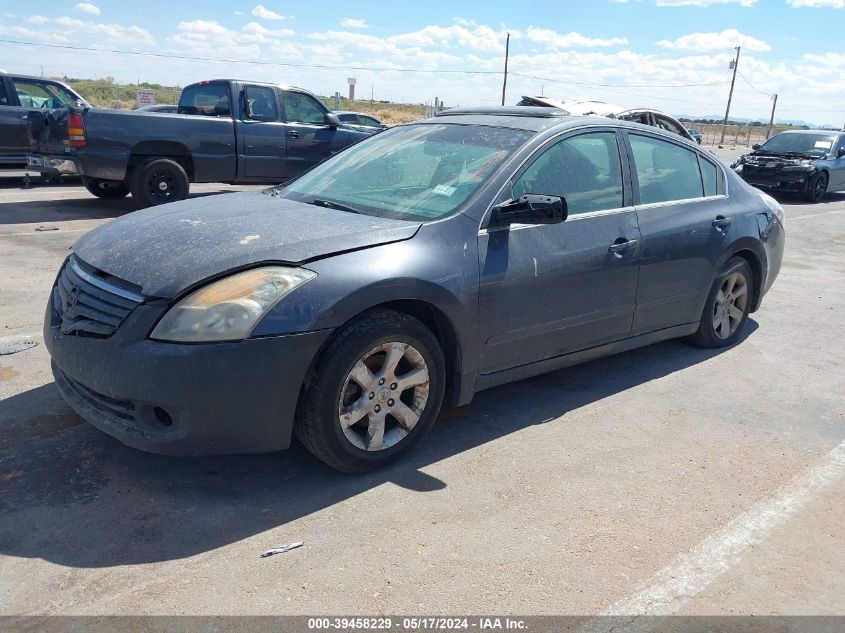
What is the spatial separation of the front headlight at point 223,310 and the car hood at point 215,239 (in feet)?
0.23

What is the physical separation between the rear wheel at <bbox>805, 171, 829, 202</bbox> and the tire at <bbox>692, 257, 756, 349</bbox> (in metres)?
11.6

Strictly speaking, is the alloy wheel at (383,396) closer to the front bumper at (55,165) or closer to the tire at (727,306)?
the tire at (727,306)

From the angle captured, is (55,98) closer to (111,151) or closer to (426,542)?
(111,151)

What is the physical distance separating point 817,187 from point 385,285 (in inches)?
600

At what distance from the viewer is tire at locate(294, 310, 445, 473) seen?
321 cm

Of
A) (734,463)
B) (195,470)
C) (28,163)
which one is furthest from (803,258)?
(28,163)

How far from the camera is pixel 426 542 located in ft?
9.80

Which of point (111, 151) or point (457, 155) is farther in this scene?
point (111, 151)

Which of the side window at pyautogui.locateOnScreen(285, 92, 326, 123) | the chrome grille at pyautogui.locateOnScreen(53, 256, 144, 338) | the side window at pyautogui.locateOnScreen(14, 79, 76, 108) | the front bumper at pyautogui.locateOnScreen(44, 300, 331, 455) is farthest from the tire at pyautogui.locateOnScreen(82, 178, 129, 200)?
the front bumper at pyautogui.locateOnScreen(44, 300, 331, 455)

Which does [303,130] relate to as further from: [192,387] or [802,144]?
[802,144]

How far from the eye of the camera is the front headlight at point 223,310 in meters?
2.99

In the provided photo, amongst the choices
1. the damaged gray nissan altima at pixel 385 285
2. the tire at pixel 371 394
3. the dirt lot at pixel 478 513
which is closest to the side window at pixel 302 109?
the damaged gray nissan altima at pixel 385 285

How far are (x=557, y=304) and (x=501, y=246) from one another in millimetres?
512

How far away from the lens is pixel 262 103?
11.1m
